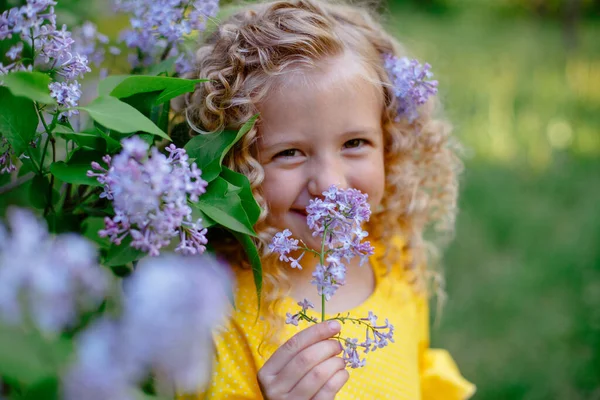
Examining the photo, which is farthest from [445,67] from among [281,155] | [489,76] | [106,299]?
[106,299]

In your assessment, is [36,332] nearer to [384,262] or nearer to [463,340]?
[384,262]

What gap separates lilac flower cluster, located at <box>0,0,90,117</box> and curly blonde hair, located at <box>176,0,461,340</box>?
271mm

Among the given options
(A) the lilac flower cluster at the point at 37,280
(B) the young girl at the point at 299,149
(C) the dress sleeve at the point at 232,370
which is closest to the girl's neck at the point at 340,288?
(B) the young girl at the point at 299,149

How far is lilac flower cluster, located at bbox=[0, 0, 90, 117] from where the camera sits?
1.03m

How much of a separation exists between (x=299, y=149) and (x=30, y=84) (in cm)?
56

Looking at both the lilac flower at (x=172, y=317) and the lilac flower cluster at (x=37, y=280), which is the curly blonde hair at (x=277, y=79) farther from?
the lilac flower at (x=172, y=317)

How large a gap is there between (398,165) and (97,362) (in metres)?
1.27

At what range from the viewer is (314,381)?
1087 millimetres

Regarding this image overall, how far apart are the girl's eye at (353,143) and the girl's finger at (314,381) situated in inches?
18.9

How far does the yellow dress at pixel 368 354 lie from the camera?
138 cm

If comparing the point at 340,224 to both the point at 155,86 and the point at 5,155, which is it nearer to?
the point at 155,86

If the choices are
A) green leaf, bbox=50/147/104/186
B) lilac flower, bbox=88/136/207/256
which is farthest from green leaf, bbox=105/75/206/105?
lilac flower, bbox=88/136/207/256

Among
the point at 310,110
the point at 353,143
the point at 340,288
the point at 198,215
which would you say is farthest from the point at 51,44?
the point at 340,288

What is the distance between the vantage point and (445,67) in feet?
20.3
